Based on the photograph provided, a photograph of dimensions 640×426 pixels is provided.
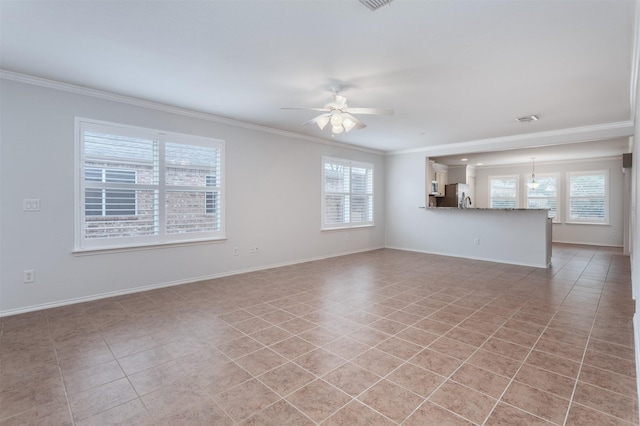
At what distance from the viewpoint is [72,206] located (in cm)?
370

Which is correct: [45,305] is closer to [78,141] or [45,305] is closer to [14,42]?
[78,141]

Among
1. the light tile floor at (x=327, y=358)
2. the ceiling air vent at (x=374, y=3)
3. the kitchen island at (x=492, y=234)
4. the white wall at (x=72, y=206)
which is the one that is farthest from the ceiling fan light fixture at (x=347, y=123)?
the kitchen island at (x=492, y=234)

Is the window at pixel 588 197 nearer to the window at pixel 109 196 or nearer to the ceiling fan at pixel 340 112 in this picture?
the ceiling fan at pixel 340 112

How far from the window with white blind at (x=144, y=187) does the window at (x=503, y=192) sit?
8932 mm

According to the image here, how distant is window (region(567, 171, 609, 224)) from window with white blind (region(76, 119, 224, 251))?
9771 mm

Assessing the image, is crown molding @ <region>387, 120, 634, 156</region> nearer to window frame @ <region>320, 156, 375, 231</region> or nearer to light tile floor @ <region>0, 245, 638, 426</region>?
window frame @ <region>320, 156, 375, 231</region>

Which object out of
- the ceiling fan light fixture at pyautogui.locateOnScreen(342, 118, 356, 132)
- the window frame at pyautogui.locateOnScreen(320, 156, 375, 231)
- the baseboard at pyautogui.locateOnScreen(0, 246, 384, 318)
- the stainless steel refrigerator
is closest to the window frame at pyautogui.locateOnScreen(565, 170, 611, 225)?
the stainless steel refrigerator

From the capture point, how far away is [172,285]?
4492 mm

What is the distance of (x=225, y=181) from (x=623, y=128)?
653 cm

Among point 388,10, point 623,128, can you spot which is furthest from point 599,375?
point 623,128

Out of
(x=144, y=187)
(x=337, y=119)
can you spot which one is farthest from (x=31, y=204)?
(x=337, y=119)

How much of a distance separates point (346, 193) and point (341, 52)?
4498 mm

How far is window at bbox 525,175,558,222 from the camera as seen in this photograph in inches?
366

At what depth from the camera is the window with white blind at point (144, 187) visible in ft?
12.5
